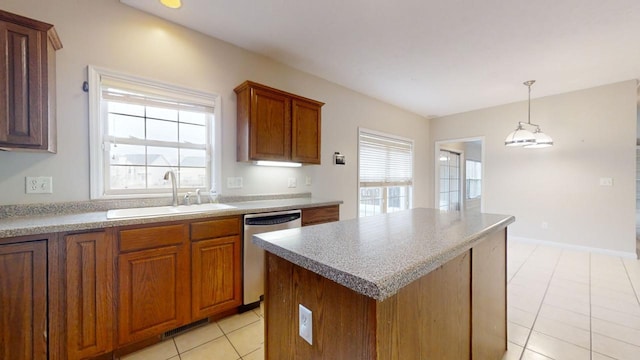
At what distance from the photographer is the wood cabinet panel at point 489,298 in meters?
1.32

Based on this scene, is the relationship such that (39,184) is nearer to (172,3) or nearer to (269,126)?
(172,3)

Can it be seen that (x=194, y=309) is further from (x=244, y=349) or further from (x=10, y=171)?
(x=10, y=171)

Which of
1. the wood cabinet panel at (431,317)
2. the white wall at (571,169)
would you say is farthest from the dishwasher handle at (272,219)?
the white wall at (571,169)

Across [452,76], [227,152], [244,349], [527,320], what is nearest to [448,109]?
[452,76]

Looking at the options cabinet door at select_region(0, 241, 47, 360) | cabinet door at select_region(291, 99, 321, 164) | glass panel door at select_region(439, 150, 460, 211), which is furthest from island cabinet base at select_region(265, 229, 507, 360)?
glass panel door at select_region(439, 150, 460, 211)

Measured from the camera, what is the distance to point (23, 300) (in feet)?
4.46

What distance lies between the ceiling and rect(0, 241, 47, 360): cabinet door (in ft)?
6.50

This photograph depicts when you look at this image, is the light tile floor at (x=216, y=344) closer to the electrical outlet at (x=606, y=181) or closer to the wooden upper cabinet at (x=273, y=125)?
the wooden upper cabinet at (x=273, y=125)

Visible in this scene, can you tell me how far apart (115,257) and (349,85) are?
3.45 m

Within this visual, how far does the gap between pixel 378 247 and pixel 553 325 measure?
2262 mm

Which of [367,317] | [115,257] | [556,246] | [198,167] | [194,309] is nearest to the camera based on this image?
[367,317]

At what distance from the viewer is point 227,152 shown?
267cm

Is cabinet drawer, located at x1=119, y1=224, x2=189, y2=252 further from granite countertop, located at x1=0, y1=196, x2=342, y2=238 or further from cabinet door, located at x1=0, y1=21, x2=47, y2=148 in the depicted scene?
cabinet door, located at x1=0, y1=21, x2=47, y2=148

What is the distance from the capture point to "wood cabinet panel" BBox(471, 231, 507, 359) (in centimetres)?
132
